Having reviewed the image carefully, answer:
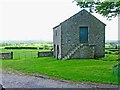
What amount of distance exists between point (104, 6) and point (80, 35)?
22.1 metres

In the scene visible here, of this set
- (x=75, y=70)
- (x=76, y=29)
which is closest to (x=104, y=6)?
(x=75, y=70)

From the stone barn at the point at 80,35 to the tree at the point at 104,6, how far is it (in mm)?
19894

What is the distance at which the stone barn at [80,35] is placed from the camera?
41312 mm

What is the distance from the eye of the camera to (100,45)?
43.1 meters

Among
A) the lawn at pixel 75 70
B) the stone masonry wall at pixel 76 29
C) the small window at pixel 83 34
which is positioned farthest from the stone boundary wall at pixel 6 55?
the lawn at pixel 75 70

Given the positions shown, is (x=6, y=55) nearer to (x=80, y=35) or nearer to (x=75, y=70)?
(x=80, y=35)

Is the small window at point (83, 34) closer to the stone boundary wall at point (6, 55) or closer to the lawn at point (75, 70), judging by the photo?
the lawn at point (75, 70)

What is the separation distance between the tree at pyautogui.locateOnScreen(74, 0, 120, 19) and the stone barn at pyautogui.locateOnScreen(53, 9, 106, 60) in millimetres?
19894

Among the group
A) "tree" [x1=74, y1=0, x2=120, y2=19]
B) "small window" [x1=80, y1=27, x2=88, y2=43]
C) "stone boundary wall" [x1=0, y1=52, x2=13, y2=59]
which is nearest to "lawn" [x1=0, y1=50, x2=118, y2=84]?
"tree" [x1=74, y1=0, x2=120, y2=19]

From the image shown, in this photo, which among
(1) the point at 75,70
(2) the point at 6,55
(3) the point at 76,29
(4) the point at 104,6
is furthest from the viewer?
(2) the point at 6,55

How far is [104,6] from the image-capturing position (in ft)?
64.4

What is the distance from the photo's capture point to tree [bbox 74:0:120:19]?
19.2m

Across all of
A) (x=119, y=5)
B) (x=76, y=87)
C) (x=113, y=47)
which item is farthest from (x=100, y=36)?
(x=76, y=87)

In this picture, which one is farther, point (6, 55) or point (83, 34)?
point (6, 55)
